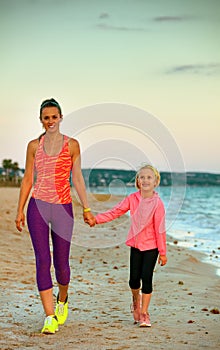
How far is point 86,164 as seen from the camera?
266 inches

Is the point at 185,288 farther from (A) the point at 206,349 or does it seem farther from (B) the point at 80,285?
(A) the point at 206,349

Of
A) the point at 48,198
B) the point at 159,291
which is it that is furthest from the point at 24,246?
the point at 48,198

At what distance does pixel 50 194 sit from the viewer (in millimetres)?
5777

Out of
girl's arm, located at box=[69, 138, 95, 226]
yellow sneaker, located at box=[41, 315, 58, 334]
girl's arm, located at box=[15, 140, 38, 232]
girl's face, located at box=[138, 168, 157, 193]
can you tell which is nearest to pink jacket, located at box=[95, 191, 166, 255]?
girl's face, located at box=[138, 168, 157, 193]

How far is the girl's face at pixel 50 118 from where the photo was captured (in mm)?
5867

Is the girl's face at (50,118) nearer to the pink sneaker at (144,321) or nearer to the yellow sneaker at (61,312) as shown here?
the yellow sneaker at (61,312)

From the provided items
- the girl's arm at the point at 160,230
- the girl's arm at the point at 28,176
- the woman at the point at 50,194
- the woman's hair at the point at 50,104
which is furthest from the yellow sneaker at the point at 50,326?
the woman's hair at the point at 50,104

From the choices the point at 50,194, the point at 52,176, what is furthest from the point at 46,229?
the point at 52,176

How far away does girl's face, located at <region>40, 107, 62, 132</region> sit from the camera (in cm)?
587

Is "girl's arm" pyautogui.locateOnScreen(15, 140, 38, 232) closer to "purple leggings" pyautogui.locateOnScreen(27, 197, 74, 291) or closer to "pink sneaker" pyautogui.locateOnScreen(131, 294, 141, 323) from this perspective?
"purple leggings" pyautogui.locateOnScreen(27, 197, 74, 291)

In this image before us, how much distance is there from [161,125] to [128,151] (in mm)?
445

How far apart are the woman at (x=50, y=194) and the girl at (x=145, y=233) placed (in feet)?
1.69

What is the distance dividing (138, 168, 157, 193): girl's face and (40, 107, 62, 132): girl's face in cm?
95

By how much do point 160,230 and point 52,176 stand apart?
114cm
